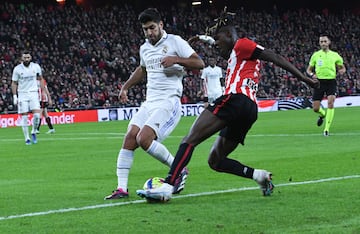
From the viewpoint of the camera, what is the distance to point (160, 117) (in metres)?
9.83

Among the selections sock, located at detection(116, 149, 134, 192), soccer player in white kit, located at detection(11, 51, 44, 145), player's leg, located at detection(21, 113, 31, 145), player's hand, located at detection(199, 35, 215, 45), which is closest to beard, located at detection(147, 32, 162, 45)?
player's hand, located at detection(199, 35, 215, 45)

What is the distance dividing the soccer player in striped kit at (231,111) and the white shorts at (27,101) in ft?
Result: 43.5

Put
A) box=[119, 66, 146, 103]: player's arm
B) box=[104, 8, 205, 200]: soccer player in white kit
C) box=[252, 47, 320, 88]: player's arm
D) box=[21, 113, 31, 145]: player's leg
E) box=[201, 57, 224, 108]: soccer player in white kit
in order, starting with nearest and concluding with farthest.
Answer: box=[252, 47, 320, 88]: player's arm → box=[104, 8, 205, 200]: soccer player in white kit → box=[119, 66, 146, 103]: player's arm → box=[21, 113, 31, 145]: player's leg → box=[201, 57, 224, 108]: soccer player in white kit

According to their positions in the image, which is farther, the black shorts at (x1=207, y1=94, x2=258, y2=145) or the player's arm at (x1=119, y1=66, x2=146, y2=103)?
the player's arm at (x1=119, y1=66, x2=146, y2=103)

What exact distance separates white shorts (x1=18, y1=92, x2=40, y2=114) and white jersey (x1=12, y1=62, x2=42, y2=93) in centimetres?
11

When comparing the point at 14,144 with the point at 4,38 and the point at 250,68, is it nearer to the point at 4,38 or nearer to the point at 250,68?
the point at 250,68

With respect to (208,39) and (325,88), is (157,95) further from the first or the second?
(325,88)

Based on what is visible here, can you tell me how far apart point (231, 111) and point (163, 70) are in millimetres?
1538

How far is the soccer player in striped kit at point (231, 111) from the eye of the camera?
28.8ft

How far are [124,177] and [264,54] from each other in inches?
87.4

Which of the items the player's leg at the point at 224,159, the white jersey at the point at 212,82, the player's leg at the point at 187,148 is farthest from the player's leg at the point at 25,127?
the player's leg at the point at 187,148

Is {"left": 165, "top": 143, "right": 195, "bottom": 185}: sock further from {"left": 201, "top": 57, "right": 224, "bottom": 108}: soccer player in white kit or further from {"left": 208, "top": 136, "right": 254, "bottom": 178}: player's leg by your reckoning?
{"left": 201, "top": 57, "right": 224, "bottom": 108}: soccer player in white kit

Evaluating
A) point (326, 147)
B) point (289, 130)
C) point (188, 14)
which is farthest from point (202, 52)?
point (326, 147)

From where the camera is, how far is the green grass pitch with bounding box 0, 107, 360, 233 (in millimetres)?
7223
